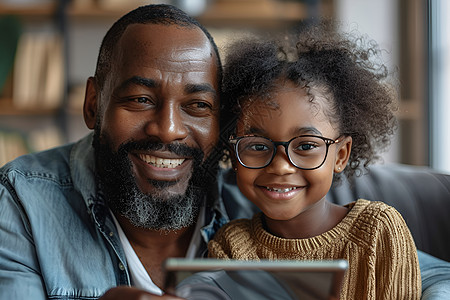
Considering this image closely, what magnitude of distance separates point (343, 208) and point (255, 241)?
21cm

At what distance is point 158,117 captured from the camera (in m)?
1.30

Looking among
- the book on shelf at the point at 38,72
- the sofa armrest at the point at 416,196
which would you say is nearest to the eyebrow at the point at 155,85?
the sofa armrest at the point at 416,196

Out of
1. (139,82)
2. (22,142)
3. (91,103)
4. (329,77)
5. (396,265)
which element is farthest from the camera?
(22,142)

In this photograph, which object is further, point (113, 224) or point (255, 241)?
point (113, 224)

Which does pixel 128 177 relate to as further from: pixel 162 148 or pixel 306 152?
pixel 306 152

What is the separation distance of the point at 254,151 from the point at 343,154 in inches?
8.2

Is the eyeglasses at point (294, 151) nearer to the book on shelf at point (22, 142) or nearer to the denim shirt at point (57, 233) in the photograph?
the denim shirt at point (57, 233)

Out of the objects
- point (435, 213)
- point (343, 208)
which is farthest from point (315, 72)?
point (435, 213)

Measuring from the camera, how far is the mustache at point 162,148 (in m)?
1.30

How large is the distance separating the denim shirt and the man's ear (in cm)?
11

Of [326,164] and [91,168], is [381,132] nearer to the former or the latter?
[326,164]

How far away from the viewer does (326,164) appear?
1154mm

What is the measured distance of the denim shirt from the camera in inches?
49.3

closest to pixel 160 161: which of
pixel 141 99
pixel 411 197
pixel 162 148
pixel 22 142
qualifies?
pixel 162 148
